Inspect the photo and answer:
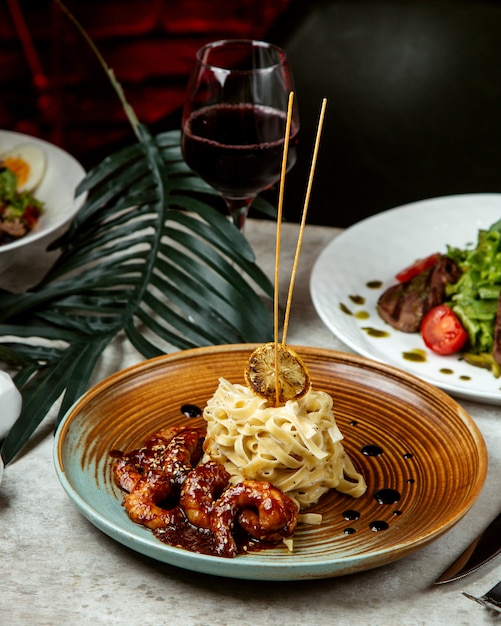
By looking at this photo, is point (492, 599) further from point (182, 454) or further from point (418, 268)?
point (418, 268)

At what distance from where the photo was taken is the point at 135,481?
4.31 feet

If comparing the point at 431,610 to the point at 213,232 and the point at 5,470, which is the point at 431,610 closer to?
the point at 5,470

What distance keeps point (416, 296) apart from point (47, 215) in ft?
3.21

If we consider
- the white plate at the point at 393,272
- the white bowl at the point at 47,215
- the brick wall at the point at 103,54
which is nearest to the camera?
the white plate at the point at 393,272

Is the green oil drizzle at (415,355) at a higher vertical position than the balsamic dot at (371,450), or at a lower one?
lower

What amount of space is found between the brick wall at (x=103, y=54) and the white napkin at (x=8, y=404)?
2936mm

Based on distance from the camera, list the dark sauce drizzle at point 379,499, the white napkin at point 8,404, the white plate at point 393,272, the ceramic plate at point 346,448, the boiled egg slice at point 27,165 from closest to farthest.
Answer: the ceramic plate at point 346,448, the dark sauce drizzle at point 379,499, the white napkin at point 8,404, the white plate at point 393,272, the boiled egg slice at point 27,165

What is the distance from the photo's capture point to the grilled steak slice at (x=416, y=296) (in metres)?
1.93

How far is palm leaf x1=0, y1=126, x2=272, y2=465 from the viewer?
1774mm

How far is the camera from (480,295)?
1.91 meters

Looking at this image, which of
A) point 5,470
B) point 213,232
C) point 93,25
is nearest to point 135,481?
point 5,470

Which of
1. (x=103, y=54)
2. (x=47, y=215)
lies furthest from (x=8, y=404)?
(x=103, y=54)

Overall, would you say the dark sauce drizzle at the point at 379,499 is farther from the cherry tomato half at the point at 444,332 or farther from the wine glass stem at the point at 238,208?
the wine glass stem at the point at 238,208

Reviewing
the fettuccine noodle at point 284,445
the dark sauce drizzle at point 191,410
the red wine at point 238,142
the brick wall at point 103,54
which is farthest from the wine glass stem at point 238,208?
the brick wall at point 103,54
